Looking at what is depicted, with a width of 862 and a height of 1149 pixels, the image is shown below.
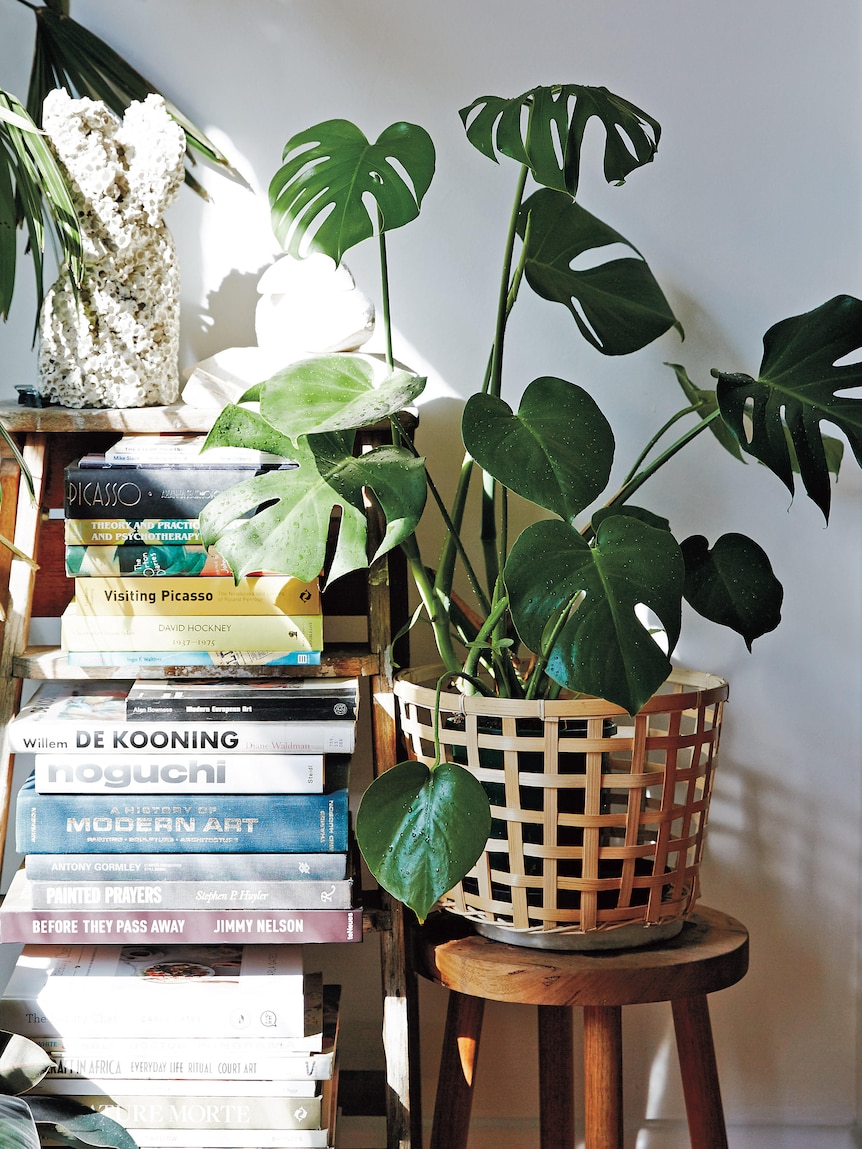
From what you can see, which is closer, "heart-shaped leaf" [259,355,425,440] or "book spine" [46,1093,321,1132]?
"heart-shaped leaf" [259,355,425,440]

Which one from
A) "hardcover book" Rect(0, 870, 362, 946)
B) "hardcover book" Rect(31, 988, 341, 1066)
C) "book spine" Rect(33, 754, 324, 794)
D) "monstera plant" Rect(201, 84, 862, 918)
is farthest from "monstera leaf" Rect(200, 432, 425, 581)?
"hardcover book" Rect(31, 988, 341, 1066)

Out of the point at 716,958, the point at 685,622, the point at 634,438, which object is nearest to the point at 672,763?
the point at 716,958

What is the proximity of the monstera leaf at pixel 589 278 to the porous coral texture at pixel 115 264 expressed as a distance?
0.37 metres

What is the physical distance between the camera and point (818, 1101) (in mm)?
1355

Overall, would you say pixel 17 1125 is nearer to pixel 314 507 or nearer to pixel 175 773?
pixel 175 773

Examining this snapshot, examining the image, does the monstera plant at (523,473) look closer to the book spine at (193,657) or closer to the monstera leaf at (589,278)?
the monstera leaf at (589,278)

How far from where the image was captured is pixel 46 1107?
3.09ft

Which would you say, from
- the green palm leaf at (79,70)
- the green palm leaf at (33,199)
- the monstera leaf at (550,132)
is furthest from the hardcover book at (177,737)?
the green palm leaf at (79,70)

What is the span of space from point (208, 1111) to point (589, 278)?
0.91m

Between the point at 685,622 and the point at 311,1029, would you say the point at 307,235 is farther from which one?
the point at 311,1029

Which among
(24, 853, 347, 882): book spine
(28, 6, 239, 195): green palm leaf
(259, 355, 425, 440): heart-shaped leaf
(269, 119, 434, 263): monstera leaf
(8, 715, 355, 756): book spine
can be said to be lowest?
(24, 853, 347, 882): book spine

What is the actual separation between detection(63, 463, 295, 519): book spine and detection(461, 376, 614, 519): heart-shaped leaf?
29 cm

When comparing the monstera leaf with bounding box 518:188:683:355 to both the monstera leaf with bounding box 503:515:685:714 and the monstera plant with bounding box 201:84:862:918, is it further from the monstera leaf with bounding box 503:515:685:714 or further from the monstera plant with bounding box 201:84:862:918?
the monstera leaf with bounding box 503:515:685:714

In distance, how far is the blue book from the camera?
3.25ft
